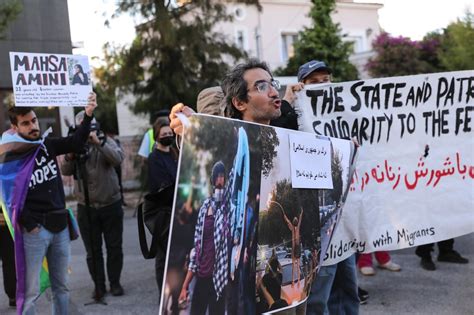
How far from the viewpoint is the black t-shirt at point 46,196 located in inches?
147

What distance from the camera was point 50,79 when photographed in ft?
13.7

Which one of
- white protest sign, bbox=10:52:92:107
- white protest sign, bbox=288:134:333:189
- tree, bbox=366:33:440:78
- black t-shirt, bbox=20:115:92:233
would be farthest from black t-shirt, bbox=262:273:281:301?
tree, bbox=366:33:440:78

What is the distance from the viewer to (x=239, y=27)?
90.4 ft

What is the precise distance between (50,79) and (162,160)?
1193mm

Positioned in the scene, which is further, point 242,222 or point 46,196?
point 46,196

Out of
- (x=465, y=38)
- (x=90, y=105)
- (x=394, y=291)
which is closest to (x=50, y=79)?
(x=90, y=105)

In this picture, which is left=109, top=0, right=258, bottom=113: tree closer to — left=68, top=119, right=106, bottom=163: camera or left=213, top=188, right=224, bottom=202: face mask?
left=68, top=119, right=106, bottom=163: camera

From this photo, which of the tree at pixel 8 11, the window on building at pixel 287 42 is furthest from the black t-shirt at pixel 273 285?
the window on building at pixel 287 42

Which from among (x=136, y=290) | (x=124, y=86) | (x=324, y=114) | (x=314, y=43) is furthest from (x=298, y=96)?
(x=314, y=43)

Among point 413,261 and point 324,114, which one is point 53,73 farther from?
point 413,261

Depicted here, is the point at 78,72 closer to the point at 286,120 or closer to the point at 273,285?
the point at 286,120

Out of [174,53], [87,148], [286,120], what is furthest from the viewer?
[174,53]

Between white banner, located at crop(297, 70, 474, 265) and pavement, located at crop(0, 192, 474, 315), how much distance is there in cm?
65

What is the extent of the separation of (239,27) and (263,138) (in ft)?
87.1
